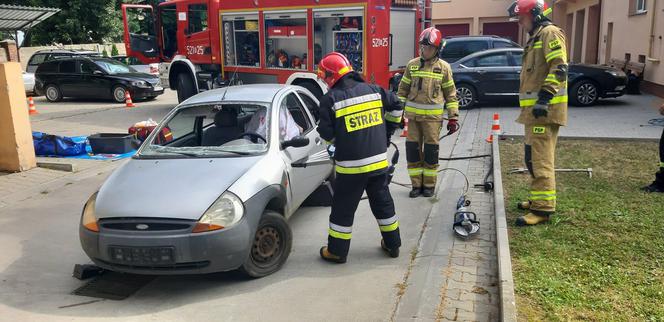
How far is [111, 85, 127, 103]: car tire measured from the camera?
1739 cm

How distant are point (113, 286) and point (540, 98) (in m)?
4.15

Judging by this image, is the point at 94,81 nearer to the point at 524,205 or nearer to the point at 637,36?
the point at 524,205

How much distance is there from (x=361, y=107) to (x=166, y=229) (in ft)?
6.12

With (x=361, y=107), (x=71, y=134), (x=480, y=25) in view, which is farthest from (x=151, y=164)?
(x=480, y=25)

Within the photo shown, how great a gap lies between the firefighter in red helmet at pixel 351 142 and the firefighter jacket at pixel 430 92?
6.14 feet

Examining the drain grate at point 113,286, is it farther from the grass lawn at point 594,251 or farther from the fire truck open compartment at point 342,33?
the fire truck open compartment at point 342,33

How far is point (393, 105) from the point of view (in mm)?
5055

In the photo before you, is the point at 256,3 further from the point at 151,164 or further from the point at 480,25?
A: the point at 480,25

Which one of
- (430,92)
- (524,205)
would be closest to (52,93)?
(430,92)

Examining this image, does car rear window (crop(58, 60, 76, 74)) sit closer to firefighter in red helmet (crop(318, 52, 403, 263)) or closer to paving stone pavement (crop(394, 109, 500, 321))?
paving stone pavement (crop(394, 109, 500, 321))

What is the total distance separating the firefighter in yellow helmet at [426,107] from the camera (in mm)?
6688

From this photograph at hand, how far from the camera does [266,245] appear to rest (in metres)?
4.70

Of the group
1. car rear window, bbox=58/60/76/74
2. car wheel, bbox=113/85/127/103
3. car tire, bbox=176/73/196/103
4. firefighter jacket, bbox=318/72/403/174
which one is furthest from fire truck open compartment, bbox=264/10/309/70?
car rear window, bbox=58/60/76/74


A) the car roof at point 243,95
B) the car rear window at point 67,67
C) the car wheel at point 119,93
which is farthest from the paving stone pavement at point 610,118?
the car rear window at point 67,67
